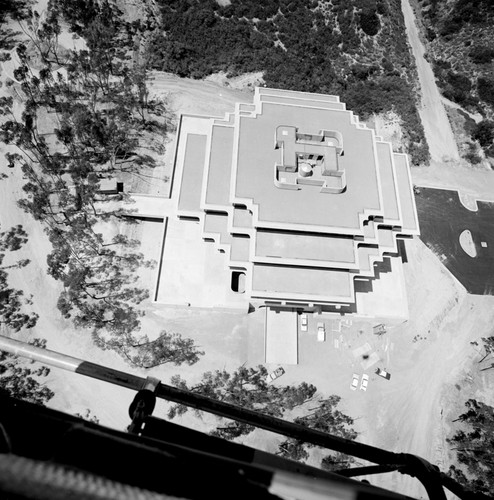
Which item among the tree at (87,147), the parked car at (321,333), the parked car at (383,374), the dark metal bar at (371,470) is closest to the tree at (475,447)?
the parked car at (383,374)

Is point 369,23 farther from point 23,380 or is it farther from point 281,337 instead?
point 23,380

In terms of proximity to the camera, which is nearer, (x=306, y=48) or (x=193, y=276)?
(x=193, y=276)

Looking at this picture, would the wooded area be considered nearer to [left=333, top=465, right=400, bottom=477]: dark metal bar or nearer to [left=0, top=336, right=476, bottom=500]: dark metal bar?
[left=333, top=465, right=400, bottom=477]: dark metal bar

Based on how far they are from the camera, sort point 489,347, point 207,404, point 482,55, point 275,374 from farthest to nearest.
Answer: point 482,55, point 489,347, point 275,374, point 207,404

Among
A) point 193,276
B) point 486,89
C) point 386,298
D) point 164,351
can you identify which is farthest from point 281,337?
point 486,89

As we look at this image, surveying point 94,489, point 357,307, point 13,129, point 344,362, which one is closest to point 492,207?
point 357,307

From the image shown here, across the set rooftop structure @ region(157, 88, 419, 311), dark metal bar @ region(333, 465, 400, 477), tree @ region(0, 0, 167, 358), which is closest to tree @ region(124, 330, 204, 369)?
tree @ region(0, 0, 167, 358)
